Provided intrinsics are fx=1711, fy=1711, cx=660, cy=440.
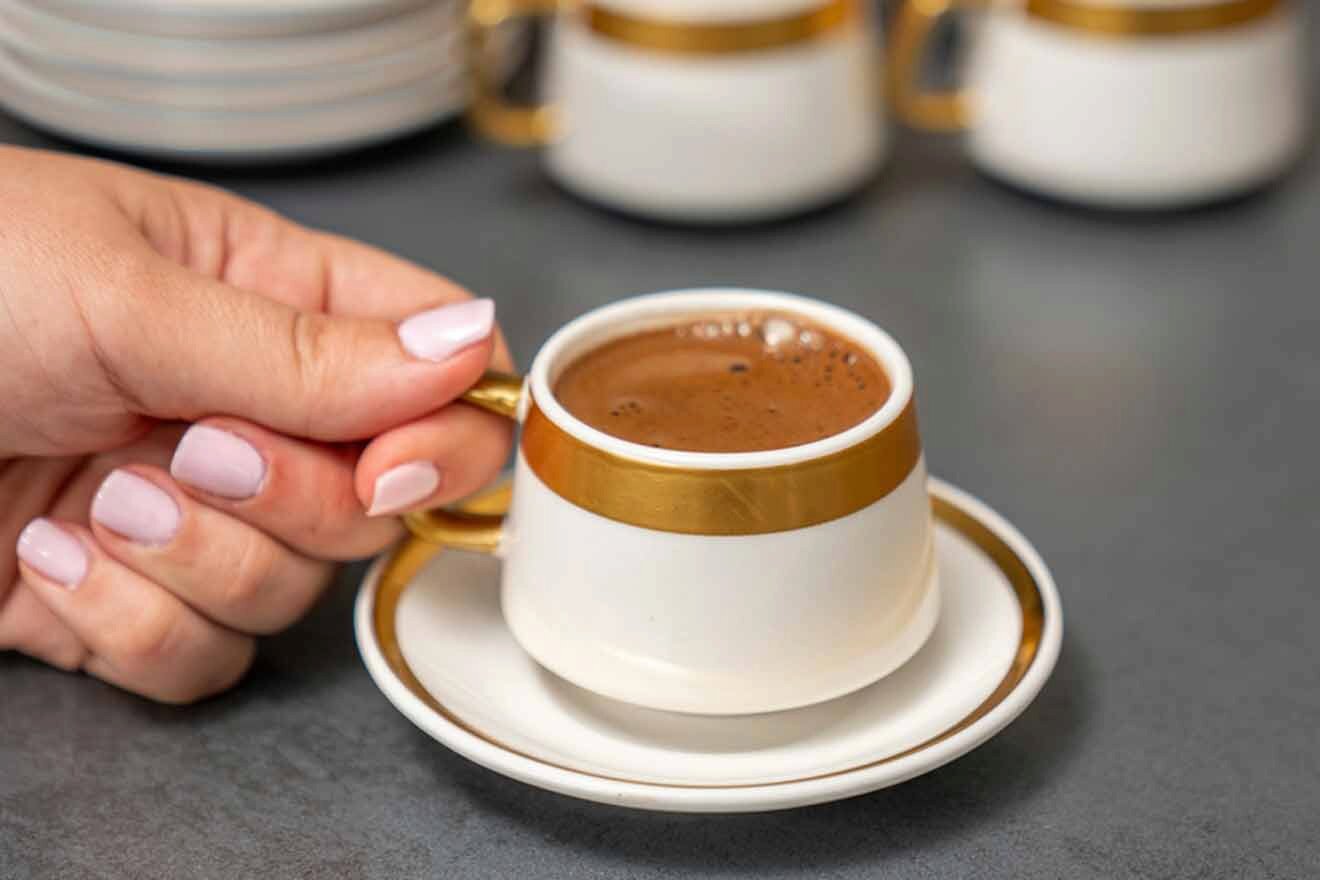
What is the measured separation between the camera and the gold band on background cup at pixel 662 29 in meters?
1.10

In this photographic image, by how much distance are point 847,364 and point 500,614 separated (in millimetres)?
184

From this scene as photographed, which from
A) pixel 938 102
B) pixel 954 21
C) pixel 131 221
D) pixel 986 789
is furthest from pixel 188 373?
pixel 954 21

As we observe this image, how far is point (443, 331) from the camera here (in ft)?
2.29

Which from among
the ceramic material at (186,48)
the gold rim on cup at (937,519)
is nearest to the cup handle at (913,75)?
the ceramic material at (186,48)

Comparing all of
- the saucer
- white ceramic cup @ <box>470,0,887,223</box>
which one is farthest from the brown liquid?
white ceramic cup @ <box>470,0,887,223</box>

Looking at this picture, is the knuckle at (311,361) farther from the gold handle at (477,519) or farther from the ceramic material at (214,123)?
the ceramic material at (214,123)

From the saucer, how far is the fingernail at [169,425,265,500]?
0.07 m

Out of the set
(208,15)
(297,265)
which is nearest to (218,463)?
(297,265)

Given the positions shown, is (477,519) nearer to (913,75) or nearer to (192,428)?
(192,428)

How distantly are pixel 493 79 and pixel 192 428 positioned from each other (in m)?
0.64

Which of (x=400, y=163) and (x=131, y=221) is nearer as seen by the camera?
(x=131, y=221)

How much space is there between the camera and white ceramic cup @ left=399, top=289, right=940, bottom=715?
0.61 m

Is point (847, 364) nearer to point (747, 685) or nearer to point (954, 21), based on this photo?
point (747, 685)

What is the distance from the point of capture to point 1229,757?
70cm
